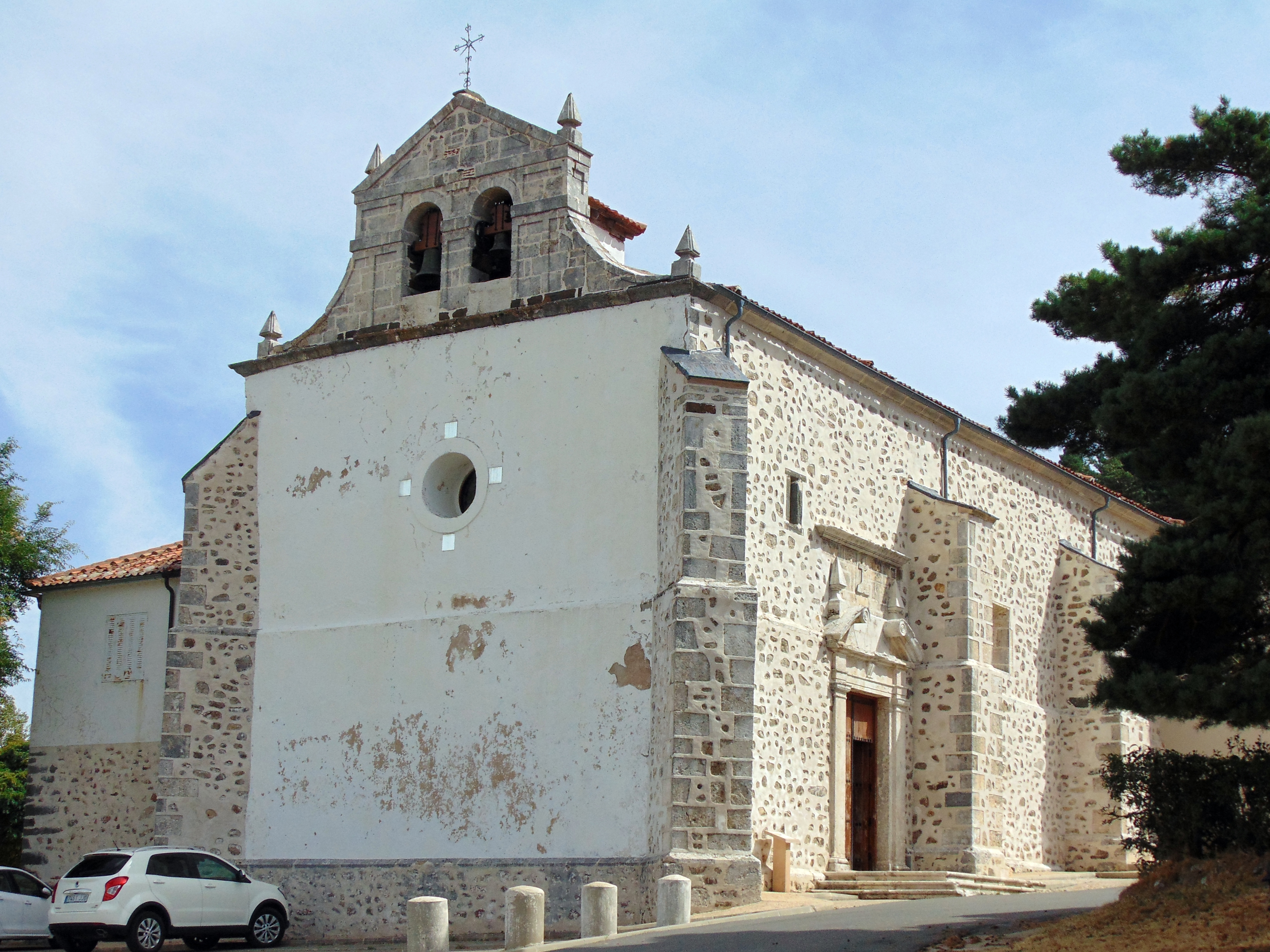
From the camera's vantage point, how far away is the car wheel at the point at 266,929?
65.0ft

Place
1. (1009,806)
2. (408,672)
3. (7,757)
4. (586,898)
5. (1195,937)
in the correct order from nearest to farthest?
(1195,937)
(586,898)
(408,672)
(1009,806)
(7,757)

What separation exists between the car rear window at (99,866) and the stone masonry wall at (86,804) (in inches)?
197

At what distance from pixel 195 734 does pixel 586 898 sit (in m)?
8.28

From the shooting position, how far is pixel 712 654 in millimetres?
18172

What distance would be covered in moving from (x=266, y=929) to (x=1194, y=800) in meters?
11.7

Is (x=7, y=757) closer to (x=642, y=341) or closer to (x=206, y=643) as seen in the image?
(x=206, y=643)

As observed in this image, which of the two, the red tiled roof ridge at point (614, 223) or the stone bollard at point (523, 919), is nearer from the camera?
the stone bollard at point (523, 919)

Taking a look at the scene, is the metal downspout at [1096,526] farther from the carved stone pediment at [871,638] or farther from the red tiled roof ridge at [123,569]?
the red tiled roof ridge at [123,569]

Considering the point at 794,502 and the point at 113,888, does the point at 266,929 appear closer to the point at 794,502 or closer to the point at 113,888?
the point at 113,888

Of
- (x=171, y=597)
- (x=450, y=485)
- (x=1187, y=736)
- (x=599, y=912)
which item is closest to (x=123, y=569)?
(x=171, y=597)

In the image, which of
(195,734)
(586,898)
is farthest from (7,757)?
(586,898)

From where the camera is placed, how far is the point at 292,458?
22.7 metres

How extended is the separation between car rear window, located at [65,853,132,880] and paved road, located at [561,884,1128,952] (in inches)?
257

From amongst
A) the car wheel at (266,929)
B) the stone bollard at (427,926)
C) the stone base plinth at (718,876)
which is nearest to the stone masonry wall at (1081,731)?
the stone base plinth at (718,876)
